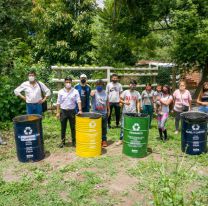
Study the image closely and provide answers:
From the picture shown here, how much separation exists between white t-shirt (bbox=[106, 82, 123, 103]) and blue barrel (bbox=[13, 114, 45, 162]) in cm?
303

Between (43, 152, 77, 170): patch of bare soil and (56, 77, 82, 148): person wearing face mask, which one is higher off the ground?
(56, 77, 82, 148): person wearing face mask

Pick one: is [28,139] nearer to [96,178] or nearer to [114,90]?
[96,178]

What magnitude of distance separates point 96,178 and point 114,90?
400 centimetres

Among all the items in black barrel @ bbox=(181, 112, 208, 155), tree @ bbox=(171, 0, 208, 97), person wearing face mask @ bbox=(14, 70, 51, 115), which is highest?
tree @ bbox=(171, 0, 208, 97)

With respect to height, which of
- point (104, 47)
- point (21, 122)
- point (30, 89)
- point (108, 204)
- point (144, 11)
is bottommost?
point (108, 204)

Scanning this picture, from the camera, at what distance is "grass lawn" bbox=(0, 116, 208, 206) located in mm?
5496

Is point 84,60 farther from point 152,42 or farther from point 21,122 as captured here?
point 21,122

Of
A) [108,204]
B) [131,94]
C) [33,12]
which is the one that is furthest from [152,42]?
[108,204]

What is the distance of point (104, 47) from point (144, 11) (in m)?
2.05

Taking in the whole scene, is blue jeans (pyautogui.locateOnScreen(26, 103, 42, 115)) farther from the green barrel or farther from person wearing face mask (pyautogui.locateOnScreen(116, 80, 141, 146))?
the green barrel

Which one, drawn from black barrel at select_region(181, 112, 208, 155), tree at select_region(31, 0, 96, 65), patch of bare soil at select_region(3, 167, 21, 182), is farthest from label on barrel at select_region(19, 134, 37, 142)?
tree at select_region(31, 0, 96, 65)

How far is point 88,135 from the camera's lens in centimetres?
744

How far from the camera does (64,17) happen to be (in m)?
16.8

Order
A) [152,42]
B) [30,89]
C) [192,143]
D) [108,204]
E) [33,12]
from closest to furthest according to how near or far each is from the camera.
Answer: [108,204], [192,143], [30,89], [152,42], [33,12]
